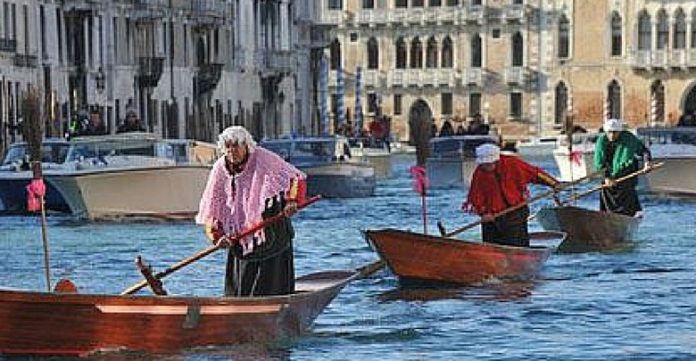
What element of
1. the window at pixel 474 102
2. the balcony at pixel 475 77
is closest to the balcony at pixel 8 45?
the balcony at pixel 475 77

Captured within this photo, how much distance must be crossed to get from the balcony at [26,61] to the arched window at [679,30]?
37.2 m

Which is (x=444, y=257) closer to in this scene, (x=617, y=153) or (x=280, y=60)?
(x=617, y=153)

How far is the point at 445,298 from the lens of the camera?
19.7 meters

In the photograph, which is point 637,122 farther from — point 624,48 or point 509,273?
point 509,273

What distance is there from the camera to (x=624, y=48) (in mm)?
83688

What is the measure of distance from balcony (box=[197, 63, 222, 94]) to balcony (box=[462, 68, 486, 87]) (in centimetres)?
2388

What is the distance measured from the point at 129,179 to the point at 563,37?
5390cm

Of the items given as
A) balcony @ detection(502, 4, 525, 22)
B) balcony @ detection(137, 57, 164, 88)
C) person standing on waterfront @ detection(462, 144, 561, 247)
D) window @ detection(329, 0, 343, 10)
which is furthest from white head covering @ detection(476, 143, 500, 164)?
window @ detection(329, 0, 343, 10)

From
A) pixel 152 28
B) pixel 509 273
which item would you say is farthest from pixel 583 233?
pixel 152 28

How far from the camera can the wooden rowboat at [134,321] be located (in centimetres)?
1409

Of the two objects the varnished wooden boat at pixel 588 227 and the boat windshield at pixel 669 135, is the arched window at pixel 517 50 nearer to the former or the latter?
the boat windshield at pixel 669 135

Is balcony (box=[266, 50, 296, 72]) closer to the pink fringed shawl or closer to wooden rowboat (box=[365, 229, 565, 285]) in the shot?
wooden rowboat (box=[365, 229, 565, 285])

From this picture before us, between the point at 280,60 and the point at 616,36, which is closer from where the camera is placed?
the point at 280,60

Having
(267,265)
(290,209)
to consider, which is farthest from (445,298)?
(290,209)
